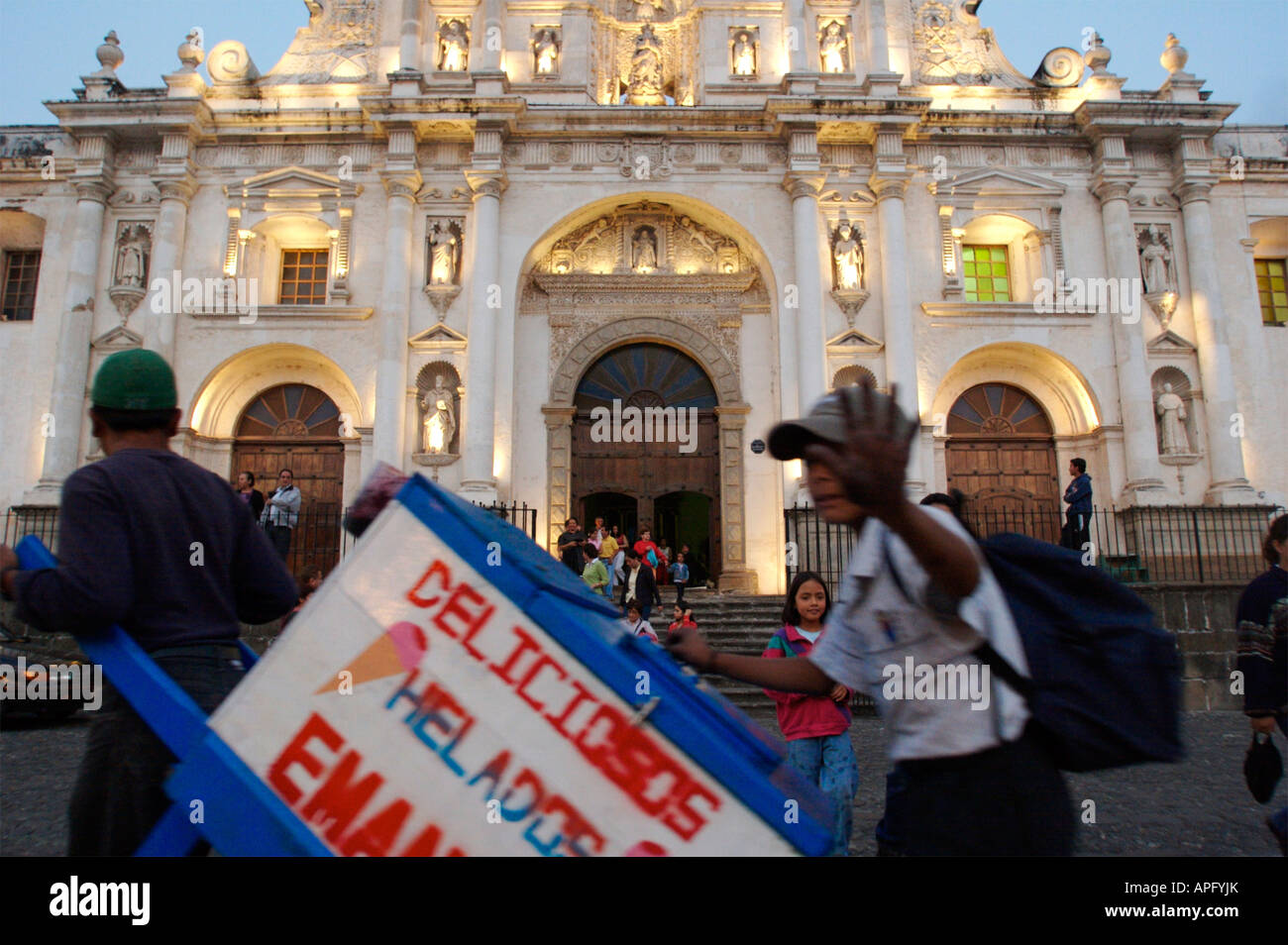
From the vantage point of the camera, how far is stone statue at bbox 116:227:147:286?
1580 cm

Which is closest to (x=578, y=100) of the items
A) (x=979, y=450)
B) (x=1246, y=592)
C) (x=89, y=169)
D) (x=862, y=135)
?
(x=862, y=135)

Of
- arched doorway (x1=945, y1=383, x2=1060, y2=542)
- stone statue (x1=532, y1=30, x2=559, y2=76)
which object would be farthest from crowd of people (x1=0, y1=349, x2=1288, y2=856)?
stone statue (x1=532, y1=30, x2=559, y2=76)

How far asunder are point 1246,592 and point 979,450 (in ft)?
40.5

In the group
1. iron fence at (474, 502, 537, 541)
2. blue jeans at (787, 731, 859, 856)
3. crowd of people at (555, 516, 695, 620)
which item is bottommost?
blue jeans at (787, 731, 859, 856)

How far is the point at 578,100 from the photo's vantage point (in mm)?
16984

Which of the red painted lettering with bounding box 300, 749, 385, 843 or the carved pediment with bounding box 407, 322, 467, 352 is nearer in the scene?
the red painted lettering with bounding box 300, 749, 385, 843

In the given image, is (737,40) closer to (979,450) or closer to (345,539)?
(979,450)

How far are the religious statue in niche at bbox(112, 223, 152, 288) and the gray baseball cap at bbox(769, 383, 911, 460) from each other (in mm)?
17448

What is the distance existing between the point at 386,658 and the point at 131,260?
17.5 m

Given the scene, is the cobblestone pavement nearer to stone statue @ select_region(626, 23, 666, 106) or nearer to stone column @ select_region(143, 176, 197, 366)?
stone column @ select_region(143, 176, 197, 366)

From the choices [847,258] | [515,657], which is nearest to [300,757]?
[515,657]

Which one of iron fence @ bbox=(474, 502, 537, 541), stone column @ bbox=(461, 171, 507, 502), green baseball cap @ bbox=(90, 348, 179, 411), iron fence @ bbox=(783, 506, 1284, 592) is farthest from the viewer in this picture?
stone column @ bbox=(461, 171, 507, 502)

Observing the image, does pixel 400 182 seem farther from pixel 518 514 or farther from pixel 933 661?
pixel 933 661

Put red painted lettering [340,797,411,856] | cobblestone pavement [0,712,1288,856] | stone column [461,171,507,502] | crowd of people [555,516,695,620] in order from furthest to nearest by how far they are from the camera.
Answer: stone column [461,171,507,502] < crowd of people [555,516,695,620] < cobblestone pavement [0,712,1288,856] < red painted lettering [340,797,411,856]
